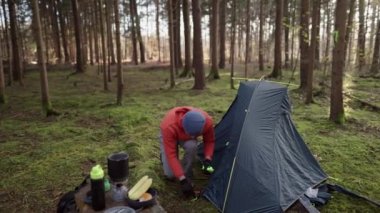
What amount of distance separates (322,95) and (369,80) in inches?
264

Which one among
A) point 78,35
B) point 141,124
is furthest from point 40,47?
point 78,35

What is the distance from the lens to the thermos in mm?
3344

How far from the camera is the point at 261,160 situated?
438 cm

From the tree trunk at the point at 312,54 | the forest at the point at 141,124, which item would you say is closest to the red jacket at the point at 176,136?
the forest at the point at 141,124

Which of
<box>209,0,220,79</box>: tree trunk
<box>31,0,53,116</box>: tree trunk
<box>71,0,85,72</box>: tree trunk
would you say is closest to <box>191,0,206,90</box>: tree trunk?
<box>209,0,220,79</box>: tree trunk

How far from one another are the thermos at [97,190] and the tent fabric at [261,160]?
1.56 metres

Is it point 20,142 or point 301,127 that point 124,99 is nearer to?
point 20,142

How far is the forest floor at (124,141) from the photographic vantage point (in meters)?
4.75

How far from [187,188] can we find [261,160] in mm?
1034

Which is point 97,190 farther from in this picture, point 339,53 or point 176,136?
point 339,53

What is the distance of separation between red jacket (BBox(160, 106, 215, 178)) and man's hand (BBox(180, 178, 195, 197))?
115mm

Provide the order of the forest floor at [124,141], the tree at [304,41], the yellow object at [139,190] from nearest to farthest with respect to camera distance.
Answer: the yellow object at [139,190] → the forest floor at [124,141] → the tree at [304,41]

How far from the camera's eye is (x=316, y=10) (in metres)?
10.4

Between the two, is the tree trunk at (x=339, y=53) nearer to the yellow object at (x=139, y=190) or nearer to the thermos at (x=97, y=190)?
the yellow object at (x=139, y=190)
